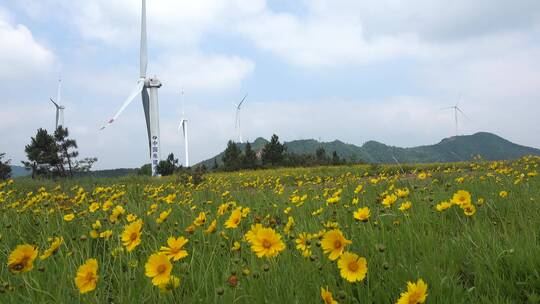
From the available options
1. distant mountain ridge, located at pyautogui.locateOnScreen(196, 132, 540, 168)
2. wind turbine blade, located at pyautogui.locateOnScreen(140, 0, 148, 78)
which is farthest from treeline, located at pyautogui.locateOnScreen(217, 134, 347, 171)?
distant mountain ridge, located at pyautogui.locateOnScreen(196, 132, 540, 168)

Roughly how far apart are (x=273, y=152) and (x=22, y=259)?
34.7 metres

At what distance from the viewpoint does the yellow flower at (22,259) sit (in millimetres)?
1372

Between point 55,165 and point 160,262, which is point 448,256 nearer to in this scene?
point 160,262

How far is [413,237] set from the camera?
7.52 feet

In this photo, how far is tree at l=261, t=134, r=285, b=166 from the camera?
35688 mm

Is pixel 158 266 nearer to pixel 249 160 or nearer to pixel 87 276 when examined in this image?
pixel 87 276

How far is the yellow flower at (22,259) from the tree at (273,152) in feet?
111

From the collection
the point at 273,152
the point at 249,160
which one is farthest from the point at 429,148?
the point at 249,160

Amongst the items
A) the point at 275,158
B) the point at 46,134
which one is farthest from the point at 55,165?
the point at 275,158

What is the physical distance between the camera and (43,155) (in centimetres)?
3012

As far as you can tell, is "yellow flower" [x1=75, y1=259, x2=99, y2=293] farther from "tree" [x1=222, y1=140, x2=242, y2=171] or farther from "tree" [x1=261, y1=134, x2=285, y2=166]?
"tree" [x1=261, y1=134, x2=285, y2=166]

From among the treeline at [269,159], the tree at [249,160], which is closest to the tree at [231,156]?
the treeline at [269,159]

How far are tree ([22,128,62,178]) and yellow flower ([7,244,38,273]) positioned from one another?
104 ft

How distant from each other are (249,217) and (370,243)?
136 centimetres
